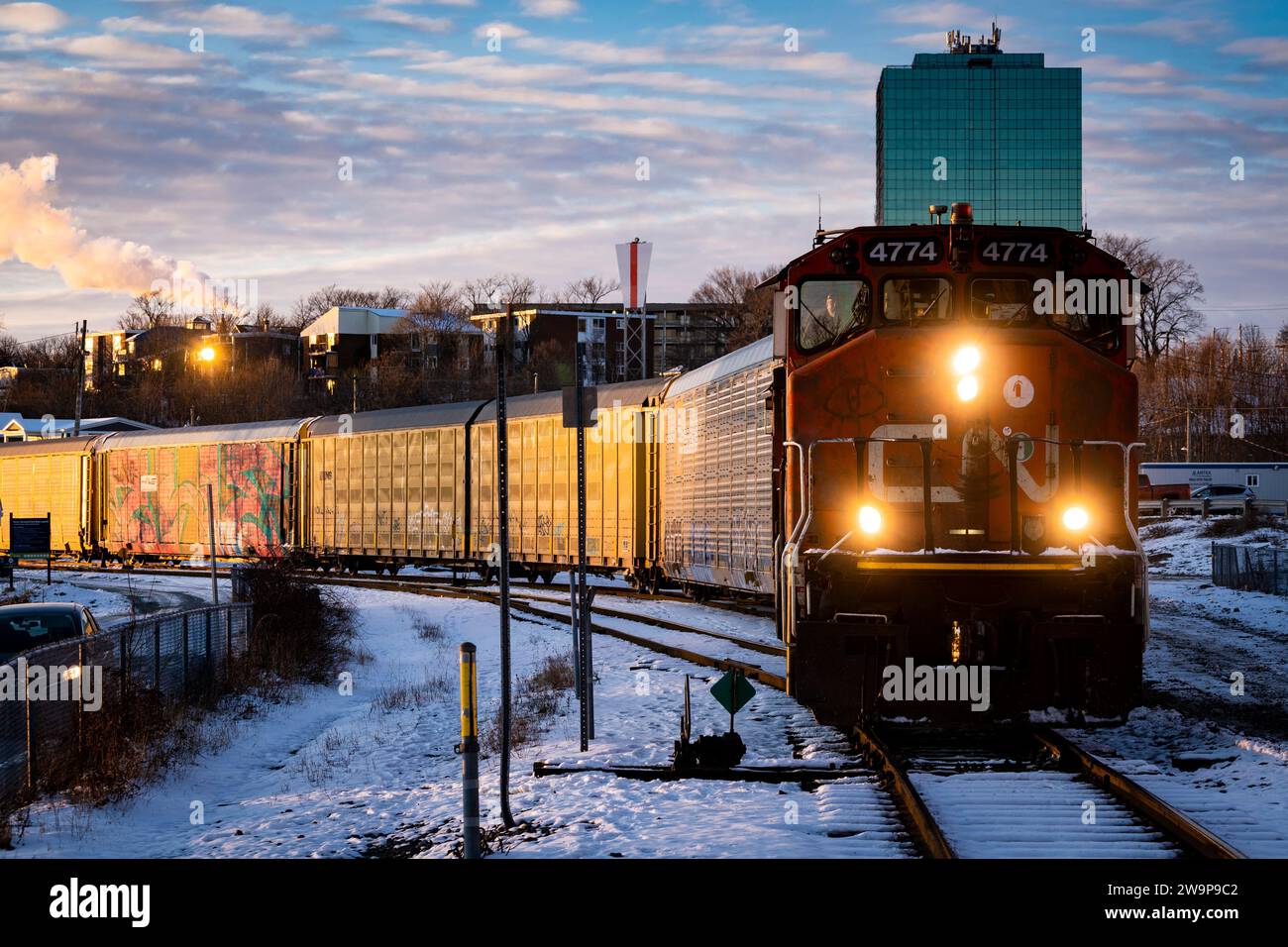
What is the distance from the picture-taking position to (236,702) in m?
16.0

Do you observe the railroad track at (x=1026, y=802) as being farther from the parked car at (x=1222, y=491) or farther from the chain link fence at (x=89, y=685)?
the parked car at (x=1222, y=491)

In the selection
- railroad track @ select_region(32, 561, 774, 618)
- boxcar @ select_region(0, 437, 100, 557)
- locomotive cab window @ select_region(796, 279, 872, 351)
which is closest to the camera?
locomotive cab window @ select_region(796, 279, 872, 351)

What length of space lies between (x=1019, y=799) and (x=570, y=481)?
1837 cm

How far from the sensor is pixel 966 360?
10562 millimetres

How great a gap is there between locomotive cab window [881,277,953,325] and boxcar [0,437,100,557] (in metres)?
37.9

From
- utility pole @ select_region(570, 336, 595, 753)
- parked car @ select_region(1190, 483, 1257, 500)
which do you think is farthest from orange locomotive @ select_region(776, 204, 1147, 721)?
parked car @ select_region(1190, 483, 1257, 500)

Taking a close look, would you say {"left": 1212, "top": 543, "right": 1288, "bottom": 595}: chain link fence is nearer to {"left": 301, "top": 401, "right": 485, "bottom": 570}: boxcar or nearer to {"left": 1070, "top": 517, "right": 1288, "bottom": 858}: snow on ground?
{"left": 1070, "top": 517, "right": 1288, "bottom": 858}: snow on ground

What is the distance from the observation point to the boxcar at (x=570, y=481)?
25203mm

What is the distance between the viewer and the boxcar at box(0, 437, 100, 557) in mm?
43531

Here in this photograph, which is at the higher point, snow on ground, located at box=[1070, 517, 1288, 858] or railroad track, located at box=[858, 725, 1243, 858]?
railroad track, located at box=[858, 725, 1243, 858]

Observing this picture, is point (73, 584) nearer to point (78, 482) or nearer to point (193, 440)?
point (193, 440)

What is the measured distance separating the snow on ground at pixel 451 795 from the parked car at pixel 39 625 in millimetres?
2038
